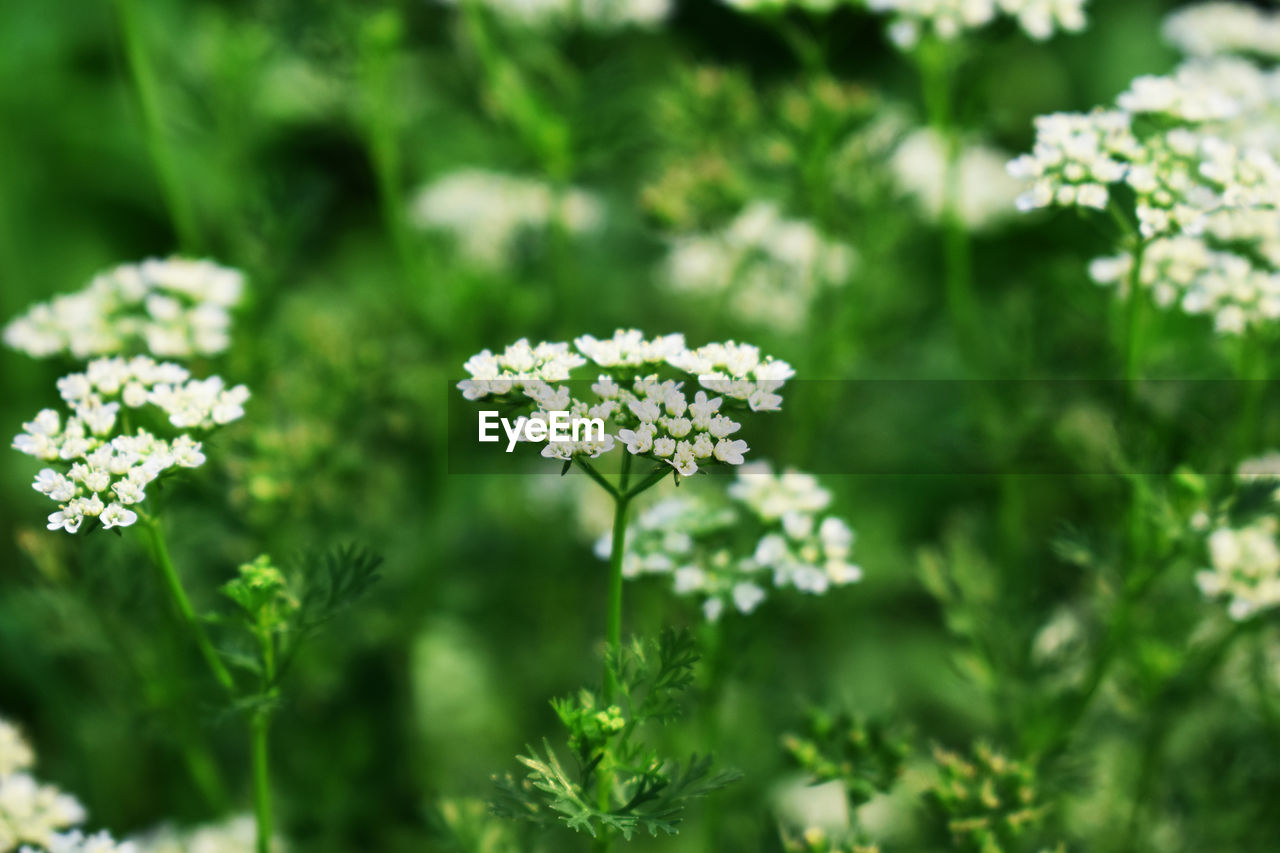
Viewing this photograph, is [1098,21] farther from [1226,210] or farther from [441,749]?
[441,749]

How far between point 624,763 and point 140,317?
68.9 inches

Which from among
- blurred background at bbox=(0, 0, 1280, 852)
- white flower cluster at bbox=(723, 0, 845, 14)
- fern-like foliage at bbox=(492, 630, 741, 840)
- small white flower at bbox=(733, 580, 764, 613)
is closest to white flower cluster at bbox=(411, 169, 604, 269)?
blurred background at bbox=(0, 0, 1280, 852)

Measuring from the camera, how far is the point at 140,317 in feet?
9.48

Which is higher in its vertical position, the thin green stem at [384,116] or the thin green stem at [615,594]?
the thin green stem at [384,116]

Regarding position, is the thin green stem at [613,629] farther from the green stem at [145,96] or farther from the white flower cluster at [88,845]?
the green stem at [145,96]

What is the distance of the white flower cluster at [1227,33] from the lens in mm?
3605

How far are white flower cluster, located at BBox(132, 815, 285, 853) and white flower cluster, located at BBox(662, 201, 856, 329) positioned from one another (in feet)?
7.14

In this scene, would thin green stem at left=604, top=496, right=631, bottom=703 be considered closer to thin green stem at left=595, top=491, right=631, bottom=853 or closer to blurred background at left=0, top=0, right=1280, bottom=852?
thin green stem at left=595, top=491, right=631, bottom=853

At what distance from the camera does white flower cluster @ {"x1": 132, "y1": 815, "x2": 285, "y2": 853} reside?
8.83 feet

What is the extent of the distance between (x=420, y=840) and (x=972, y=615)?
1.67 meters

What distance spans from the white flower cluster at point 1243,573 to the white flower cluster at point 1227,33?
1.80 meters

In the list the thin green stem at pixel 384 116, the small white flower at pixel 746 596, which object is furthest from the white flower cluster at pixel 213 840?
the thin green stem at pixel 384 116

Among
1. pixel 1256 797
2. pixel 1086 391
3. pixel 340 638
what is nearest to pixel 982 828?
pixel 1256 797

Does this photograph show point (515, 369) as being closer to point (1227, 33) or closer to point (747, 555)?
point (747, 555)
